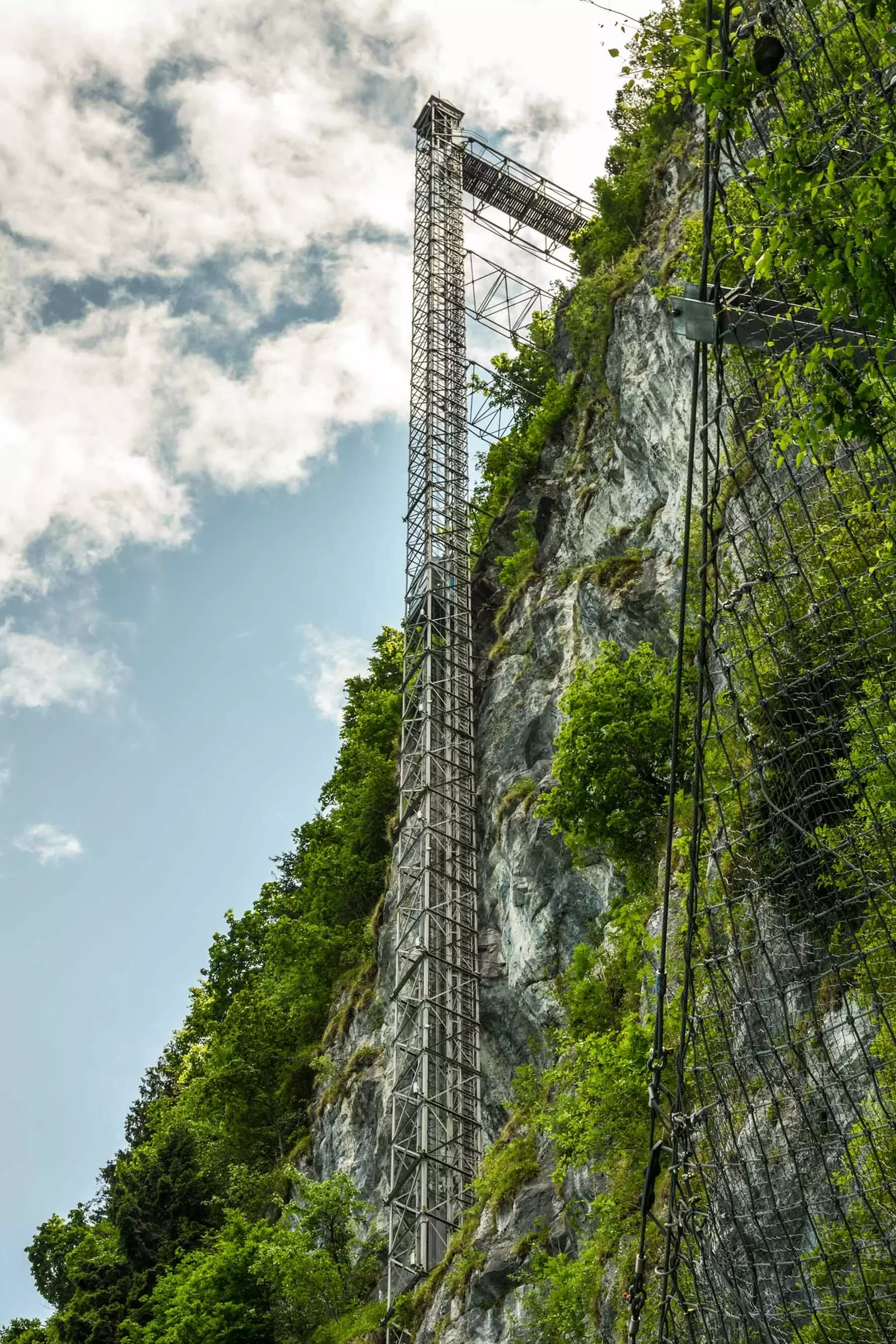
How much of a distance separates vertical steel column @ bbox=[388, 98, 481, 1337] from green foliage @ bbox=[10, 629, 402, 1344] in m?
1.81

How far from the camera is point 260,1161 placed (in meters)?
28.1

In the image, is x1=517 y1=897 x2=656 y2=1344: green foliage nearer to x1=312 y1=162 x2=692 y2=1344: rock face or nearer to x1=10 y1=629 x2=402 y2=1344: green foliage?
x1=312 y1=162 x2=692 y2=1344: rock face

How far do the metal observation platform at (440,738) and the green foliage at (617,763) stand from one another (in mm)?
6183

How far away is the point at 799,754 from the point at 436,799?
530 inches

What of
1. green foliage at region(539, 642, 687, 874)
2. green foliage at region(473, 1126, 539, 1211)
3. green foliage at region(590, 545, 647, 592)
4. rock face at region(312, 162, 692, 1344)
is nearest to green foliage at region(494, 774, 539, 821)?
rock face at region(312, 162, 692, 1344)

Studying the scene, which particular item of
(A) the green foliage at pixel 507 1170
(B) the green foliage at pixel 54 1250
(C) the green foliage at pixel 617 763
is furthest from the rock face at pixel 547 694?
(B) the green foliage at pixel 54 1250

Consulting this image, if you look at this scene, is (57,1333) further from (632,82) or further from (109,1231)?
(632,82)

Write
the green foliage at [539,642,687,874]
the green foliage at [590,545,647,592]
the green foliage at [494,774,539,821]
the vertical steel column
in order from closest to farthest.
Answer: the green foliage at [539,642,687,874]
the vertical steel column
the green foliage at [590,545,647,592]
the green foliage at [494,774,539,821]

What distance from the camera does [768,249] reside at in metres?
5.68

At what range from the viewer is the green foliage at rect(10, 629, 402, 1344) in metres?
20.6

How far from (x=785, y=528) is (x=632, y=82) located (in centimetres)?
293

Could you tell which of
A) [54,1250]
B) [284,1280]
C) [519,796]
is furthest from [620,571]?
[54,1250]

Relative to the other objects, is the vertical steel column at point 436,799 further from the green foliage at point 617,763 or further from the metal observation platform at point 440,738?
the green foliage at point 617,763

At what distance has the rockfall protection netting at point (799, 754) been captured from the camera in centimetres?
570
